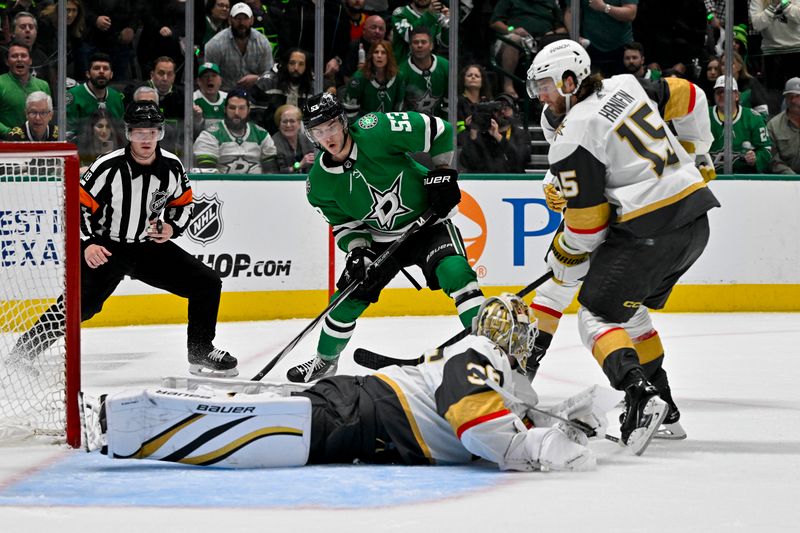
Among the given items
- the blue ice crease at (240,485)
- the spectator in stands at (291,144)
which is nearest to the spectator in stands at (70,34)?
the spectator in stands at (291,144)

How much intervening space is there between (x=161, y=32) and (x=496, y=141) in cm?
203

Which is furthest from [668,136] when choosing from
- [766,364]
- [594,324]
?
[766,364]

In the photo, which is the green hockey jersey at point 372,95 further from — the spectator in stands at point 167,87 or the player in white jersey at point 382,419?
the player in white jersey at point 382,419

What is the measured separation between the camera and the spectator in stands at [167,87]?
6.88 meters

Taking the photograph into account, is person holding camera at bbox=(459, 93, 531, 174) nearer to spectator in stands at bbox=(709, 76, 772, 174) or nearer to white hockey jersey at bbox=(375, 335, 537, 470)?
spectator in stands at bbox=(709, 76, 772, 174)

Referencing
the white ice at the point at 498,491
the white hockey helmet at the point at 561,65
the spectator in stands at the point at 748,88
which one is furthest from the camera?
the spectator in stands at the point at 748,88

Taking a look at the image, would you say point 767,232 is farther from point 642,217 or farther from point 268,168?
point 642,217

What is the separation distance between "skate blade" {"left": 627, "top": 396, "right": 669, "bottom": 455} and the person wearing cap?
4.74m

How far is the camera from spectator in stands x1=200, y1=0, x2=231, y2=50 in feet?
22.9

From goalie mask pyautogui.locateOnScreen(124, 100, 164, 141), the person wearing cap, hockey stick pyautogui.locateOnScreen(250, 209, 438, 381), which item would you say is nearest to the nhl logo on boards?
hockey stick pyautogui.locateOnScreen(250, 209, 438, 381)

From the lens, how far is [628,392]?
338cm

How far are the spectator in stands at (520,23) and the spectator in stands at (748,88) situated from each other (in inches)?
42.3

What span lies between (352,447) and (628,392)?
2.49ft

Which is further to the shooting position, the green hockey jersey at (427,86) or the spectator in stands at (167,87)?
the green hockey jersey at (427,86)
